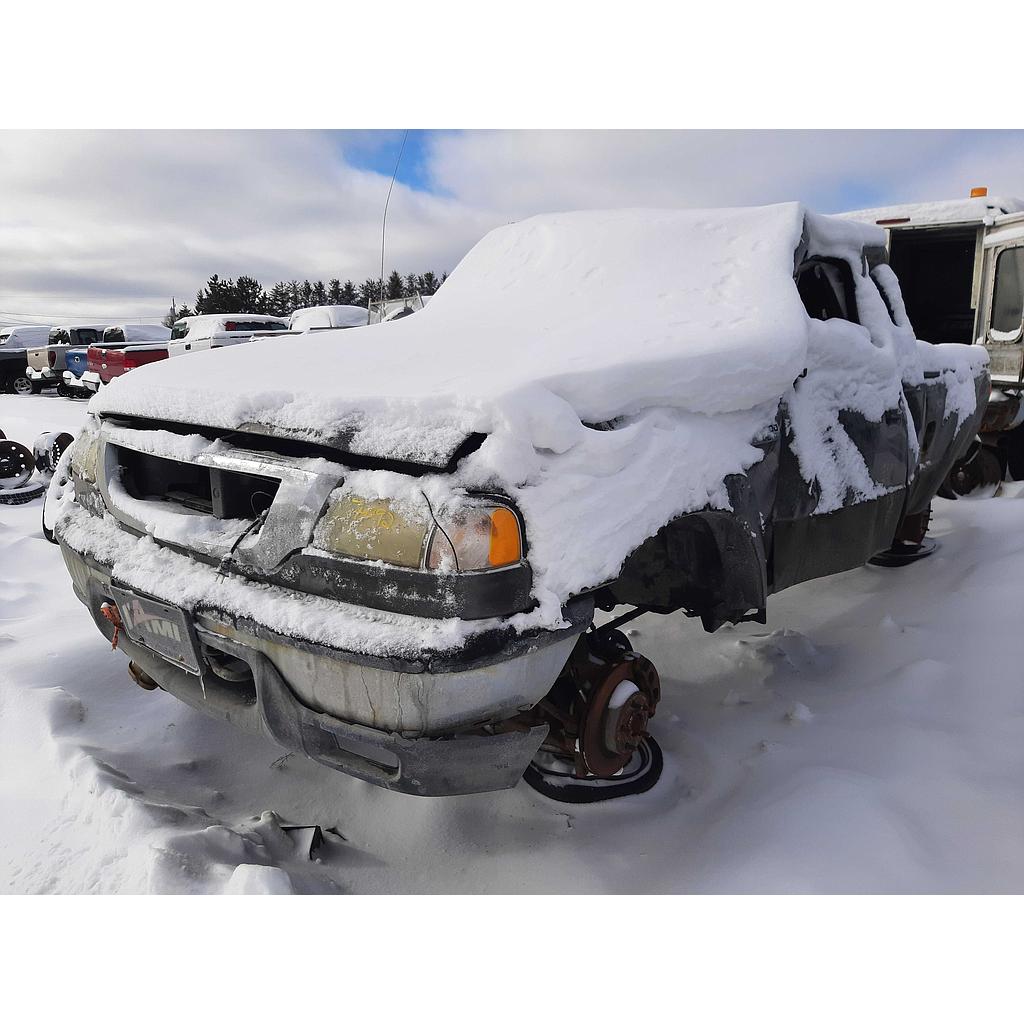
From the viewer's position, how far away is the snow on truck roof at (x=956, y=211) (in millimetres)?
7227

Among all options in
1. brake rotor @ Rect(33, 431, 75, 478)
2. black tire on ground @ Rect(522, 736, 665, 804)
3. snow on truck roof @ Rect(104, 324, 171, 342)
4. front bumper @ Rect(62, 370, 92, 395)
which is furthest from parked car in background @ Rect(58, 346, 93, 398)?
black tire on ground @ Rect(522, 736, 665, 804)

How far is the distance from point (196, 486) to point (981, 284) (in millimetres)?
7298

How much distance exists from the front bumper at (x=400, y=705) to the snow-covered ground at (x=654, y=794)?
0.47 metres

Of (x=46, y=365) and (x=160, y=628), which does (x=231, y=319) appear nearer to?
(x=46, y=365)

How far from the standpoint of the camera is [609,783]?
2398 millimetres

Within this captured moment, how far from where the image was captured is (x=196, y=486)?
2.43 meters

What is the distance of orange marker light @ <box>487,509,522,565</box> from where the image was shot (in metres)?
1.58

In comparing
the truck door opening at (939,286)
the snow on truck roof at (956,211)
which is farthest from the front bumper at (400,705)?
the truck door opening at (939,286)

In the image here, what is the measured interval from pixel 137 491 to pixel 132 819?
3.26ft

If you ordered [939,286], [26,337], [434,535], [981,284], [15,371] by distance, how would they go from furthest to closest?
1. [26,337]
2. [15,371]
3. [939,286]
4. [981,284]
5. [434,535]

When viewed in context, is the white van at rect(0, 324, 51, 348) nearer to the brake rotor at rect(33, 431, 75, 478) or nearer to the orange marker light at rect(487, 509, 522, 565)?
the brake rotor at rect(33, 431, 75, 478)

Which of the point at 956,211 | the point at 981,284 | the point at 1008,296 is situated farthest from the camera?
the point at 956,211

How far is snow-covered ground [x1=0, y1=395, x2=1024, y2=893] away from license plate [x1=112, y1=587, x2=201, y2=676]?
48cm

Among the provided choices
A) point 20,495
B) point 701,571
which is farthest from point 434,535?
point 20,495
